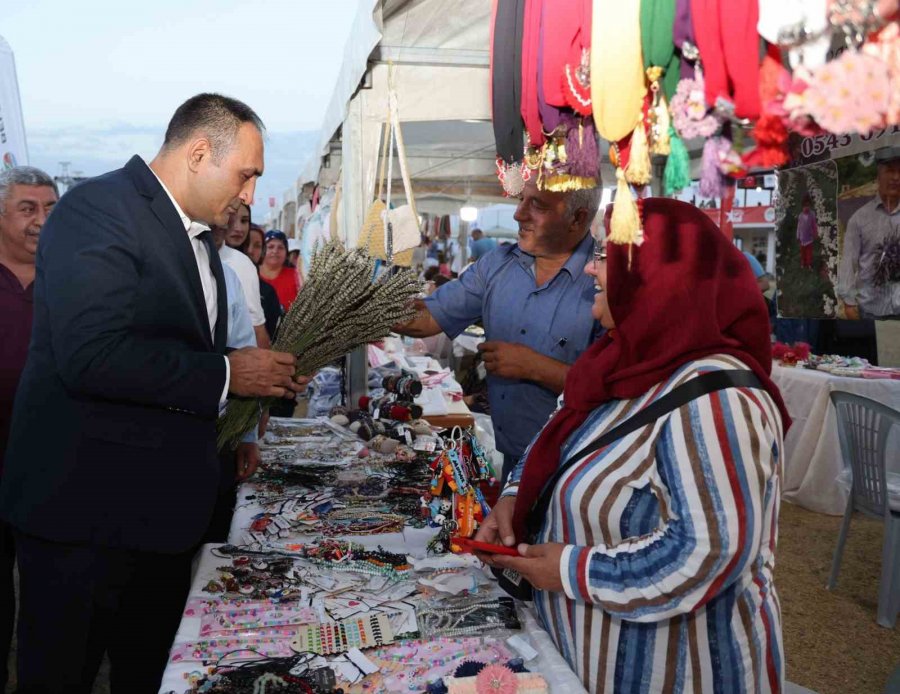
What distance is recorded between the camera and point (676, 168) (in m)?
1.20

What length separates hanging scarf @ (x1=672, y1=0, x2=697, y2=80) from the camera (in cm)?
117

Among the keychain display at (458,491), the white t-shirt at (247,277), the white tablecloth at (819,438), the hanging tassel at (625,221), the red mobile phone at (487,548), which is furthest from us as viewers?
the white tablecloth at (819,438)

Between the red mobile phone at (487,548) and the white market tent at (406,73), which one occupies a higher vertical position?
the white market tent at (406,73)

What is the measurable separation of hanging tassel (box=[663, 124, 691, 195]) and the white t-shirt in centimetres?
249

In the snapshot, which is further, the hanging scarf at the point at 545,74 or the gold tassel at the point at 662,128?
the hanging scarf at the point at 545,74

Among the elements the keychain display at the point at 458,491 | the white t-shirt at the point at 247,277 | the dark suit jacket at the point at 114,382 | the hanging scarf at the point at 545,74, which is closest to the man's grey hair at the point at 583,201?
the hanging scarf at the point at 545,74

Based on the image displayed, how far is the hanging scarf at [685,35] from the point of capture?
117 cm

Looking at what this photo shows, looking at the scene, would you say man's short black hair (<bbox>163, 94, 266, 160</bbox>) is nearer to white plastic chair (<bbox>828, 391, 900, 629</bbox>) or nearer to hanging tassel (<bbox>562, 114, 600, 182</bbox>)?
hanging tassel (<bbox>562, 114, 600, 182</bbox>)

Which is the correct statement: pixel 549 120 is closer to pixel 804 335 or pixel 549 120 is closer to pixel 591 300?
pixel 591 300

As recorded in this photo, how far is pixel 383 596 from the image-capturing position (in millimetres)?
1658

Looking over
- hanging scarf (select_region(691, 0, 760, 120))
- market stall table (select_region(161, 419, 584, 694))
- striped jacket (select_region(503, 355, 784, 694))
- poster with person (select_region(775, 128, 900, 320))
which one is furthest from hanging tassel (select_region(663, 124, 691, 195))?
poster with person (select_region(775, 128, 900, 320))

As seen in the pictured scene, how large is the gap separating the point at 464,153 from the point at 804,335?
13.3 ft

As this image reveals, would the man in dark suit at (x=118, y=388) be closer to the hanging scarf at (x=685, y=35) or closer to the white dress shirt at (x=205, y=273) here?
the white dress shirt at (x=205, y=273)

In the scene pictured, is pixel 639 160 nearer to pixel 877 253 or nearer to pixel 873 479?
pixel 873 479
